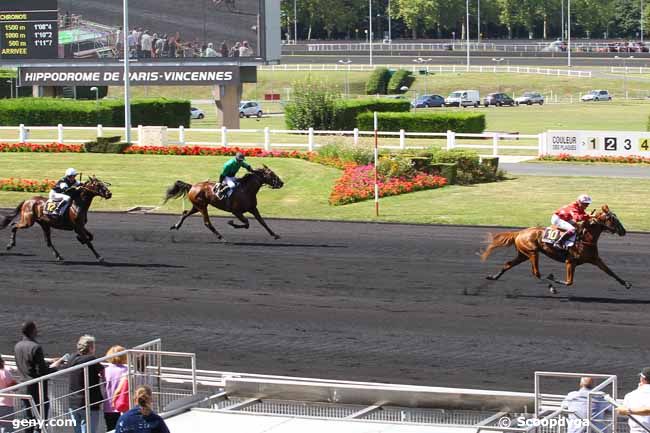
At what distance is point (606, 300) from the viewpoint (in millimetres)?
19453

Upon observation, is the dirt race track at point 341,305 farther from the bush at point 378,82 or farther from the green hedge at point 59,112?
the bush at point 378,82

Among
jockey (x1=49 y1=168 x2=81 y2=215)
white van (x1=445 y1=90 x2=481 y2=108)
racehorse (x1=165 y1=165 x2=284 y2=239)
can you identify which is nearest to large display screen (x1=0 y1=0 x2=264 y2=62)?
racehorse (x1=165 y1=165 x2=284 y2=239)

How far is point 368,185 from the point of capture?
1304 inches

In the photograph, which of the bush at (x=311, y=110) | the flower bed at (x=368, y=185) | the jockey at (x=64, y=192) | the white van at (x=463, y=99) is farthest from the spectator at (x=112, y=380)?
the white van at (x=463, y=99)

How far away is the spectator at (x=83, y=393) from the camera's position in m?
11.6

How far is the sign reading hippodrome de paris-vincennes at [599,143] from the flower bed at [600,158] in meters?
0.21

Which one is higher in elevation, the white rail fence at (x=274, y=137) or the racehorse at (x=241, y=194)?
the white rail fence at (x=274, y=137)

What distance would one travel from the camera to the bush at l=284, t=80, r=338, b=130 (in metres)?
51.5

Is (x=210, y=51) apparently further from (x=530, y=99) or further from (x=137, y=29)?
(x=530, y=99)

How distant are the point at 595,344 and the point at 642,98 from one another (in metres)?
76.7

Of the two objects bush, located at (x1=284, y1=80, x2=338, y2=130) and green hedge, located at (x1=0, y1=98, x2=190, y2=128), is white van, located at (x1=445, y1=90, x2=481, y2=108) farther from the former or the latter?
green hedge, located at (x1=0, y1=98, x2=190, y2=128)

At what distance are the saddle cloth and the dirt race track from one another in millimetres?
932

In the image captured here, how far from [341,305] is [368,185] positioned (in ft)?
45.9

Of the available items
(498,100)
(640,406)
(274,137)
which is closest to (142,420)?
(640,406)
